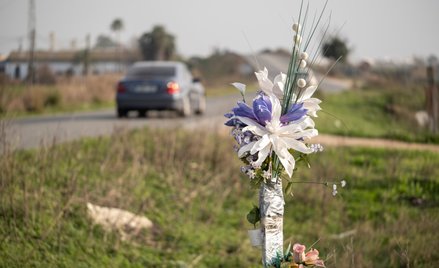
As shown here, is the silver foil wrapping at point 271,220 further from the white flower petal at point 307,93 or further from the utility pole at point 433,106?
the utility pole at point 433,106

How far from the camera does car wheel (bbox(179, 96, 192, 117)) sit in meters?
17.1

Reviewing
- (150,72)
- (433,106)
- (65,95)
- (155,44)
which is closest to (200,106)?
(150,72)

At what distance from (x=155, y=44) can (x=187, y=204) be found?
225 ft

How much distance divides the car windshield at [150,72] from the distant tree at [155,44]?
56.5 m

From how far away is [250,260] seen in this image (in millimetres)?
6977

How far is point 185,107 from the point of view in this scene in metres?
17.4

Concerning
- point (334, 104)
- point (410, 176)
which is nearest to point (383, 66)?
point (334, 104)

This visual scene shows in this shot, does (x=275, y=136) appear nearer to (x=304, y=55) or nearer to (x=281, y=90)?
(x=281, y=90)

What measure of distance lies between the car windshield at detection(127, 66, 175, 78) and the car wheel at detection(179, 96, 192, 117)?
76 centimetres

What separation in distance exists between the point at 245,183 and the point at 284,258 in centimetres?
576

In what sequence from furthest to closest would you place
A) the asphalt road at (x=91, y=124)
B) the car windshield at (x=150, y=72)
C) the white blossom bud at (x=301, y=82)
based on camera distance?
the car windshield at (x=150, y=72), the asphalt road at (x=91, y=124), the white blossom bud at (x=301, y=82)

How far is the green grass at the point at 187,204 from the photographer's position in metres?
6.20

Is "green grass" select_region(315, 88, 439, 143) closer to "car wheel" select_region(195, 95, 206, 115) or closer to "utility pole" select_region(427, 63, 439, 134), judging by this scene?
"utility pole" select_region(427, 63, 439, 134)

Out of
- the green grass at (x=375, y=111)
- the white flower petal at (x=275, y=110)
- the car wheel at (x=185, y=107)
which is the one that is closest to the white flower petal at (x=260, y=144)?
the white flower petal at (x=275, y=110)
